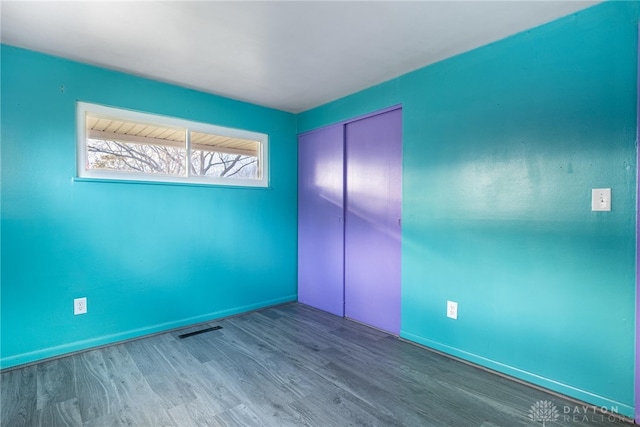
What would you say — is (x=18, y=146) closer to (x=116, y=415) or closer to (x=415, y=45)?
(x=116, y=415)

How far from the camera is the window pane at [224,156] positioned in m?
3.17

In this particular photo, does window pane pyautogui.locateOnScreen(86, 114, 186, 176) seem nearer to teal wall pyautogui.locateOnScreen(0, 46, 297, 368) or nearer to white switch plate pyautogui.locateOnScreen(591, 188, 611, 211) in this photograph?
teal wall pyautogui.locateOnScreen(0, 46, 297, 368)

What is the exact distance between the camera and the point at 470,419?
171 centimetres

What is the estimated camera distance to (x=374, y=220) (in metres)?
Answer: 3.06

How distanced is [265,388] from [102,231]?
1.86 metres

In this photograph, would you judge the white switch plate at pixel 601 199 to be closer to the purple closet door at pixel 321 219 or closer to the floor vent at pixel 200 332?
the purple closet door at pixel 321 219

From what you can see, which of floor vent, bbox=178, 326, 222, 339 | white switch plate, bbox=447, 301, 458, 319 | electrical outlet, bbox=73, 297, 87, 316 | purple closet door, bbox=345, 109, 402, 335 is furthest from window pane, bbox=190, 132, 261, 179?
white switch plate, bbox=447, 301, 458, 319

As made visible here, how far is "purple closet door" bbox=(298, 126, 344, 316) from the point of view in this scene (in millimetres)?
3410

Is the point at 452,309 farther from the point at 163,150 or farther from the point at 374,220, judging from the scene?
the point at 163,150

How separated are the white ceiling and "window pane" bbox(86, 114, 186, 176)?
46cm

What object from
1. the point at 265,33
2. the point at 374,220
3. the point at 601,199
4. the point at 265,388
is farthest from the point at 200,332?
the point at 601,199

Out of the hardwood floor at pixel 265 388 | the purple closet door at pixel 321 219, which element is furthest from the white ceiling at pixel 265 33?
the hardwood floor at pixel 265 388

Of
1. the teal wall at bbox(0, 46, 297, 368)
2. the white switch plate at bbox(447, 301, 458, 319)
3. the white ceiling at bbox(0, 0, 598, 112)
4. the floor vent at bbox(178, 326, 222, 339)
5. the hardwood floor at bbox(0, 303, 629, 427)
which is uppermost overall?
the white ceiling at bbox(0, 0, 598, 112)

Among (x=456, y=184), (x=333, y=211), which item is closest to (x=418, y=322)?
(x=456, y=184)
